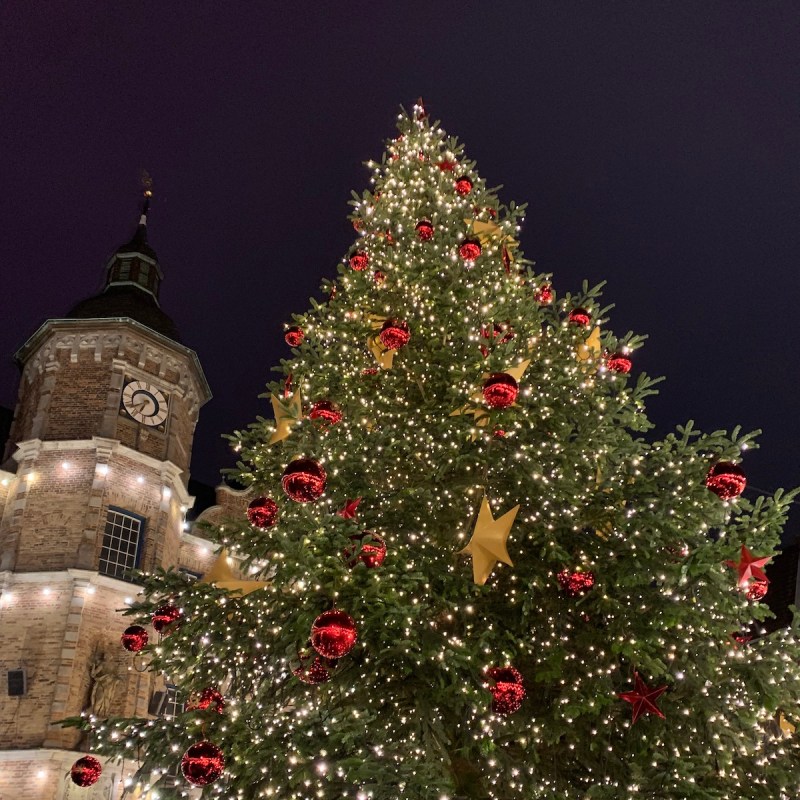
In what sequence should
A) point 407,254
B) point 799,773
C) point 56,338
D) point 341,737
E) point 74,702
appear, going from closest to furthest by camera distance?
point 341,737
point 799,773
point 407,254
point 74,702
point 56,338

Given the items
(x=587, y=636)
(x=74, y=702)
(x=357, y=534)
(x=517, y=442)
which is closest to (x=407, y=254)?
(x=517, y=442)

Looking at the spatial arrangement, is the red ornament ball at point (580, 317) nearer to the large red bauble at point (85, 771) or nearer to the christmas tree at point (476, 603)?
the christmas tree at point (476, 603)

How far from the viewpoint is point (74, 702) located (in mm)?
15875

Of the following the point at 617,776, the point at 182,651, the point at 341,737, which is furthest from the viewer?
the point at 182,651

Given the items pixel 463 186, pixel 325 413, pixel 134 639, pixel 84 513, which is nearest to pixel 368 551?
pixel 325 413

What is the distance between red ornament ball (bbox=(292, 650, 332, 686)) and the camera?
6.81m

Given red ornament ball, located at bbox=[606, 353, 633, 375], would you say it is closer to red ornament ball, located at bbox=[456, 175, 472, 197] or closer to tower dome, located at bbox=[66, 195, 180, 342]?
red ornament ball, located at bbox=[456, 175, 472, 197]

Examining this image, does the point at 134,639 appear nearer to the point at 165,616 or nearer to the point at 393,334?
the point at 165,616

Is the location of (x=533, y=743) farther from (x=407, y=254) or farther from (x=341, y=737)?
(x=407, y=254)

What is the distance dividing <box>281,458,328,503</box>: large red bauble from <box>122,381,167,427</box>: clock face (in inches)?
587

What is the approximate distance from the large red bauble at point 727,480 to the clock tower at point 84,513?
547 inches

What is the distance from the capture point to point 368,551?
6414 mm

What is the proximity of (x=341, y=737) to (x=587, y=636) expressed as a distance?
2.50m

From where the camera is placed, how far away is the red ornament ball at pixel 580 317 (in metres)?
9.32
